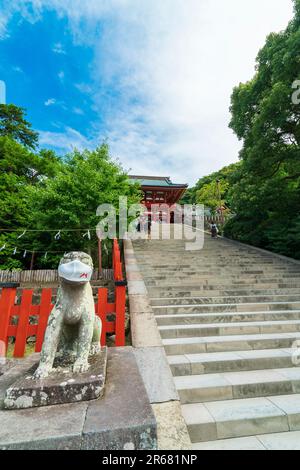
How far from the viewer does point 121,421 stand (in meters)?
1.49

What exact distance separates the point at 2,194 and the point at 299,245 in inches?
567

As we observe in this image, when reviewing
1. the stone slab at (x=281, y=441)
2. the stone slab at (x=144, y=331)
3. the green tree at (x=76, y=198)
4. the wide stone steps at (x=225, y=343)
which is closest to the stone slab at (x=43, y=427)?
the stone slab at (x=144, y=331)

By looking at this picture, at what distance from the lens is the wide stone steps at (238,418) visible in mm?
2076

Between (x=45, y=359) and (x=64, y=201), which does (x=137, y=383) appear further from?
(x=64, y=201)

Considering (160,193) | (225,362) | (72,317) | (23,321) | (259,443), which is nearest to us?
(259,443)

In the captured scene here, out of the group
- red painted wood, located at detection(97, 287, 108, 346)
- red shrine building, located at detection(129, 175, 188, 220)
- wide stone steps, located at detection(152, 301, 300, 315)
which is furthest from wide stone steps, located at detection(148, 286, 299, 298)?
red shrine building, located at detection(129, 175, 188, 220)

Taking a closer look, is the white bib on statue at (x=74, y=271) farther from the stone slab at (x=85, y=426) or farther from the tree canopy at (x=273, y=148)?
the tree canopy at (x=273, y=148)

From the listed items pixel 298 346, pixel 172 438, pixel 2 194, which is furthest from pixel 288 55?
pixel 2 194

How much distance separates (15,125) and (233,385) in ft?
70.2

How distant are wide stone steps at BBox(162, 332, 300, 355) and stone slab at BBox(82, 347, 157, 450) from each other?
1.46m

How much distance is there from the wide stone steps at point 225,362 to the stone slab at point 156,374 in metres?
0.24

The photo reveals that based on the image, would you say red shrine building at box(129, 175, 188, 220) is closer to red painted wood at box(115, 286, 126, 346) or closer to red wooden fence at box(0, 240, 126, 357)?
red painted wood at box(115, 286, 126, 346)

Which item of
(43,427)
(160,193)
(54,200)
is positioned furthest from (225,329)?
(160,193)

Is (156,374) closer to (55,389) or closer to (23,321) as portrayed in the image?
(55,389)
